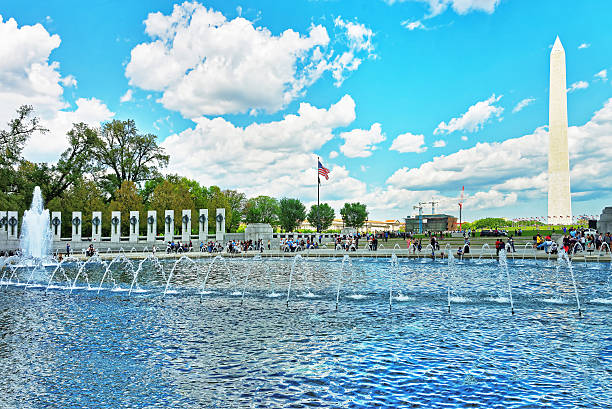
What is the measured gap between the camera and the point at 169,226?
47.1 meters

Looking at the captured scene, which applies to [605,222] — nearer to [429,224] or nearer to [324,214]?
[429,224]

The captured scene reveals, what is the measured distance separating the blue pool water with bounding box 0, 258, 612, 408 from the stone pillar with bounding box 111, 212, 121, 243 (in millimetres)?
31410

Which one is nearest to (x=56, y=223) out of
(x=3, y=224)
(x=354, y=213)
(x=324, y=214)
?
(x=3, y=224)

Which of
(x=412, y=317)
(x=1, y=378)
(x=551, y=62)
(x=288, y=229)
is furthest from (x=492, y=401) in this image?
(x=288, y=229)

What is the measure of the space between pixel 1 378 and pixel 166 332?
11.1 feet

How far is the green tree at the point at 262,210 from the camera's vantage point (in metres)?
93.6

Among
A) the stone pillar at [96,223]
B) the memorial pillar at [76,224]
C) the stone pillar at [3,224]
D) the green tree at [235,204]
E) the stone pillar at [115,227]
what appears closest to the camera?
the stone pillar at [3,224]

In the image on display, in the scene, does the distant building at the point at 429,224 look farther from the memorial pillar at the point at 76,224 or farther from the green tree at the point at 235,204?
the memorial pillar at the point at 76,224

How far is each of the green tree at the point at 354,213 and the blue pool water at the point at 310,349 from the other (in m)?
90.3

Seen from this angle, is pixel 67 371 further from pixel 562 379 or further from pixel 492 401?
pixel 562 379

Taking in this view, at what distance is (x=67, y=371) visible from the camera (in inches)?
284

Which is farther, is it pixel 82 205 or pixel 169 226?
pixel 82 205

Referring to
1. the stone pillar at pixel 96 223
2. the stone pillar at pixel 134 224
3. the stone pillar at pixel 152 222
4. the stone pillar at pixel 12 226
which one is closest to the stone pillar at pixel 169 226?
the stone pillar at pixel 152 222

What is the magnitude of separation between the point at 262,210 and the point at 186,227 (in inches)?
1983
